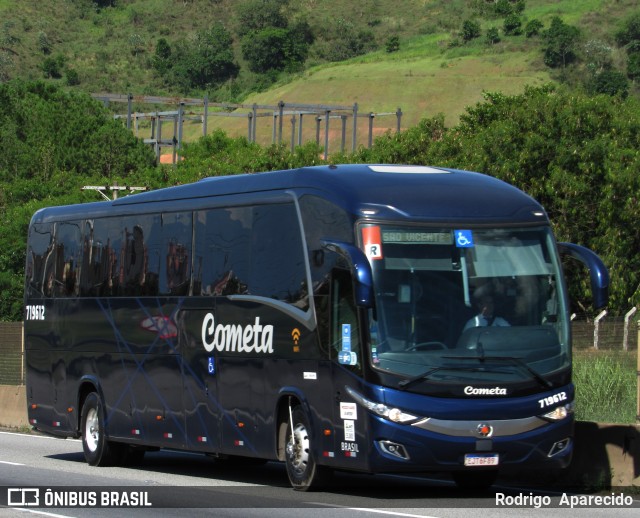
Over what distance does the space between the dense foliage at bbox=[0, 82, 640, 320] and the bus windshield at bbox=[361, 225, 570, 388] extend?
25083 millimetres

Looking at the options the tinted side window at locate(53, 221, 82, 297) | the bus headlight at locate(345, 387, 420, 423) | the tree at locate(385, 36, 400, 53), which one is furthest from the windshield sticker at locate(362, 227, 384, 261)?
the tree at locate(385, 36, 400, 53)

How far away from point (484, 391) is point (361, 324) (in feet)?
4.68

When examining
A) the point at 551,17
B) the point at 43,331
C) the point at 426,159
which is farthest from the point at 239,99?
the point at 43,331

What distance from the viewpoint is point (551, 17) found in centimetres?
19000

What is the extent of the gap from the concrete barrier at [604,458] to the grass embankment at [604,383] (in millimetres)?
2738

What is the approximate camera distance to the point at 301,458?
15.3 metres

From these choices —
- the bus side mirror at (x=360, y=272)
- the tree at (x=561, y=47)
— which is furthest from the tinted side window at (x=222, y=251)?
the tree at (x=561, y=47)

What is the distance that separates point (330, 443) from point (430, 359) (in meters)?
1.55

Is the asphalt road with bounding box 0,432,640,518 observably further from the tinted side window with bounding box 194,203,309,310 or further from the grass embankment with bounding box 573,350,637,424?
the grass embankment with bounding box 573,350,637,424

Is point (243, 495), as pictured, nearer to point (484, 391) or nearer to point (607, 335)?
point (484, 391)

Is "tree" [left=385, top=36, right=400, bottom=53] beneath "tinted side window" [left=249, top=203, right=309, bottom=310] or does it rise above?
beneath

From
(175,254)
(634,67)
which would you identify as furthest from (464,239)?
(634,67)

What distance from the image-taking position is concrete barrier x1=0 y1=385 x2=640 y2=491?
15.2 m

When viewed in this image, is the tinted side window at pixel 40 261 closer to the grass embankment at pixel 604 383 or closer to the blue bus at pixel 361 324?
the blue bus at pixel 361 324
